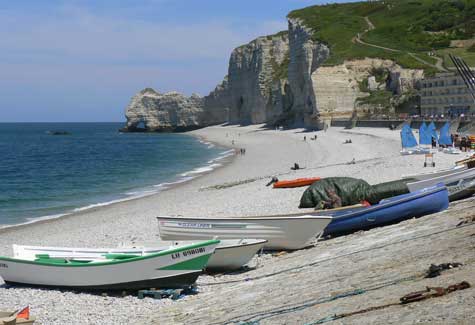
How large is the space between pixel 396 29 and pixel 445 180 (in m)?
95.4

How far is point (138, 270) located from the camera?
1268cm

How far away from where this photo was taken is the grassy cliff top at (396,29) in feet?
289

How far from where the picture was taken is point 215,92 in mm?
134750

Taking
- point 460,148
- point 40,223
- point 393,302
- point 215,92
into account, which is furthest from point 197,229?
point 215,92

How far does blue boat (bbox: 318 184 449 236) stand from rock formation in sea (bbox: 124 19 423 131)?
206 ft

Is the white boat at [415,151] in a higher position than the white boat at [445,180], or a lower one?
lower

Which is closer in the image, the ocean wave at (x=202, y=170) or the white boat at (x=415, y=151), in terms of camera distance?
the white boat at (x=415, y=151)

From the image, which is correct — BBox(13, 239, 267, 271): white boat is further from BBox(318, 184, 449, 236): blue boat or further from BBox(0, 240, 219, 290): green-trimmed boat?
BBox(318, 184, 449, 236): blue boat

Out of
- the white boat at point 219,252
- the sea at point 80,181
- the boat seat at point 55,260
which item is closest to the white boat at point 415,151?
the sea at point 80,181

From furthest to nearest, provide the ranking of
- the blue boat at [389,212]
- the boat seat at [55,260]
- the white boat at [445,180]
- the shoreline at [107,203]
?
the shoreline at [107,203] → the white boat at [445,180] → the blue boat at [389,212] → the boat seat at [55,260]

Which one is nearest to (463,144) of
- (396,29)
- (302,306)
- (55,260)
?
(55,260)

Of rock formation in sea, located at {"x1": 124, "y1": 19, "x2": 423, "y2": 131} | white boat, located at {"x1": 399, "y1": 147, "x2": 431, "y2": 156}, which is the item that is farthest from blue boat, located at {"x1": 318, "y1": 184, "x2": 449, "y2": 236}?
rock formation in sea, located at {"x1": 124, "y1": 19, "x2": 423, "y2": 131}

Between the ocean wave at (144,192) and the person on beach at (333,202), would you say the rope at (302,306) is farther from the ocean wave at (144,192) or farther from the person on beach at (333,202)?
the ocean wave at (144,192)

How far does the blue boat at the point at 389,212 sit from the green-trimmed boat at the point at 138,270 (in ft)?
13.4
